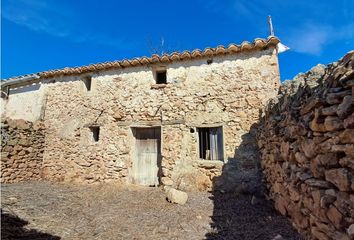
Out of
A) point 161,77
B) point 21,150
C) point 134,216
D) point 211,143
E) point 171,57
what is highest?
point 171,57

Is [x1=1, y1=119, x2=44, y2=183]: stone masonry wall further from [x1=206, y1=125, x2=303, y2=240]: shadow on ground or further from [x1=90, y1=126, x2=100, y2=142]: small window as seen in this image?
[x1=206, y1=125, x2=303, y2=240]: shadow on ground

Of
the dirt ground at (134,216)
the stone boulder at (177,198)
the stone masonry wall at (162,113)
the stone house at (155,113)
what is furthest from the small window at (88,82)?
the stone boulder at (177,198)

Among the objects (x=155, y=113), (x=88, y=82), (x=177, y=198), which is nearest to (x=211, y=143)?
(x=155, y=113)

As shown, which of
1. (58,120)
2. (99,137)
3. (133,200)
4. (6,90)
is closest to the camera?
(133,200)

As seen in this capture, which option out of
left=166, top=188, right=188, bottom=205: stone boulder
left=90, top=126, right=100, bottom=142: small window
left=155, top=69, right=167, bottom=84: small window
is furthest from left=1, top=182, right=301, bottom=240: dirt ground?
left=155, top=69, right=167, bottom=84: small window

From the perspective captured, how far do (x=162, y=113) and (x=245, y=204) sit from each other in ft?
11.4

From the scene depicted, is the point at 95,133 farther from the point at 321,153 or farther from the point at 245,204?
the point at 321,153

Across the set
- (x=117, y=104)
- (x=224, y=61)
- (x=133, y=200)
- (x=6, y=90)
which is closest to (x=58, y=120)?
(x=117, y=104)

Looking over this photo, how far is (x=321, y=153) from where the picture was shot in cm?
243

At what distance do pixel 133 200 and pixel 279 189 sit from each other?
10.7 feet

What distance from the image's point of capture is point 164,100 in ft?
24.4

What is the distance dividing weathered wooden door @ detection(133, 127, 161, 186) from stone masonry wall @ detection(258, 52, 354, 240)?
438cm

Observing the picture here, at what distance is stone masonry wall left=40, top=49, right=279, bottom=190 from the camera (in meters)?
6.69

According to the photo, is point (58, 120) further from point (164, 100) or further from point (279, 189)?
point (279, 189)
